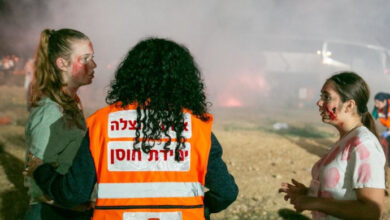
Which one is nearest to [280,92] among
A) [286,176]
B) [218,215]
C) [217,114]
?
[217,114]

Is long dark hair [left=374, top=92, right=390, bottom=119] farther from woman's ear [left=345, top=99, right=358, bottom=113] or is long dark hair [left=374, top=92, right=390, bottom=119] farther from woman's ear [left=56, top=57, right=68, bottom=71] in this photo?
woman's ear [left=56, top=57, right=68, bottom=71]

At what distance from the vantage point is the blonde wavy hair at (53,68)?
178cm

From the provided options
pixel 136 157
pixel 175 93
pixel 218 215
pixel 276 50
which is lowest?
pixel 218 215

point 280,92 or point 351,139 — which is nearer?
point 351,139

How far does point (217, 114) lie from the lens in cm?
1069

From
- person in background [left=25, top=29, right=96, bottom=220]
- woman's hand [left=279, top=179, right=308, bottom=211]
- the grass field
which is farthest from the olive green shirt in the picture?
the grass field

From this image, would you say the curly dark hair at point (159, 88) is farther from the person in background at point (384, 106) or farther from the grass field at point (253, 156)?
the person in background at point (384, 106)

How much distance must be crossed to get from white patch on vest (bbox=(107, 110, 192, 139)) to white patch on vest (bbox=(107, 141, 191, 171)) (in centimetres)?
3

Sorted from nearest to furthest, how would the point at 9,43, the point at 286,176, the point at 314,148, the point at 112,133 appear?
the point at 112,133
the point at 286,176
the point at 314,148
the point at 9,43

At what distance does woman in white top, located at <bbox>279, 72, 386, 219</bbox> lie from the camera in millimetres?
1550

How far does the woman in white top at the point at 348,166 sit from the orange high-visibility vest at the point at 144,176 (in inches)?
25.0

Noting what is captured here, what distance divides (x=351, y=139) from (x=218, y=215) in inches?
89.5

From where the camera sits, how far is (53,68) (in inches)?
72.6

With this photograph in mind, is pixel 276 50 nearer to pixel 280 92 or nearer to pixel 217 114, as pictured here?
pixel 280 92
